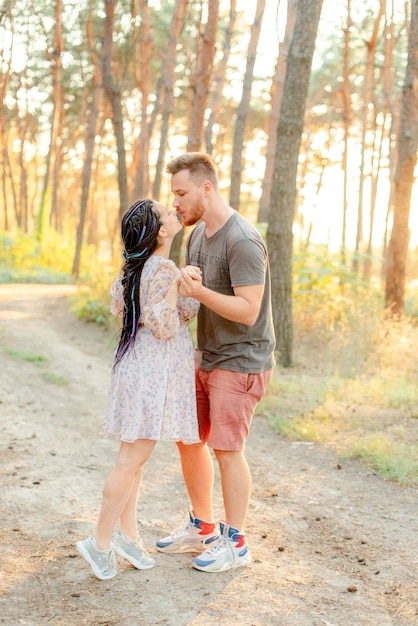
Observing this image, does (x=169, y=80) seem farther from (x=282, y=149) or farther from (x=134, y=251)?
(x=134, y=251)

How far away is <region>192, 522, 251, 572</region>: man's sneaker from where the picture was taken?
12.5ft

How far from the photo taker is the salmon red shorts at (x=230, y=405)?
12.3 feet

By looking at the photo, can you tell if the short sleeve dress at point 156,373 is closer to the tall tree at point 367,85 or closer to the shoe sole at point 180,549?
the shoe sole at point 180,549

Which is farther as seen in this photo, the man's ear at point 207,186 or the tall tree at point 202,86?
the tall tree at point 202,86

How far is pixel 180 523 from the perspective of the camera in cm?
469

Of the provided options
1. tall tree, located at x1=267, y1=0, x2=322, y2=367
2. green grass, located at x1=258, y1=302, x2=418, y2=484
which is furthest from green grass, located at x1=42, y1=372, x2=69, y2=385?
tall tree, located at x1=267, y1=0, x2=322, y2=367

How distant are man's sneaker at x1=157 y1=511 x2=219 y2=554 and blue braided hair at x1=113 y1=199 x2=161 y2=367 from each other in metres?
1.09

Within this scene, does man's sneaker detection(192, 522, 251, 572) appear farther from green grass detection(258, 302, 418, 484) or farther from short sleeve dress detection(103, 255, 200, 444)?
green grass detection(258, 302, 418, 484)

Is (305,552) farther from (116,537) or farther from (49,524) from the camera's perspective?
(49,524)

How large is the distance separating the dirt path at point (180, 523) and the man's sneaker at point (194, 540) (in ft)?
0.23

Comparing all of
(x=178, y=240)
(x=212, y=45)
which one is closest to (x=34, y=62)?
(x=212, y=45)

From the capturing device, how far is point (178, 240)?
33.9 ft

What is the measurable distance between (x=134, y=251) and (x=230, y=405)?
0.90 meters

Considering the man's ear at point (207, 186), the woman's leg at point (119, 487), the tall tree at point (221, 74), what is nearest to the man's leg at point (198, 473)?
the woman's leg at point (119, 487)
